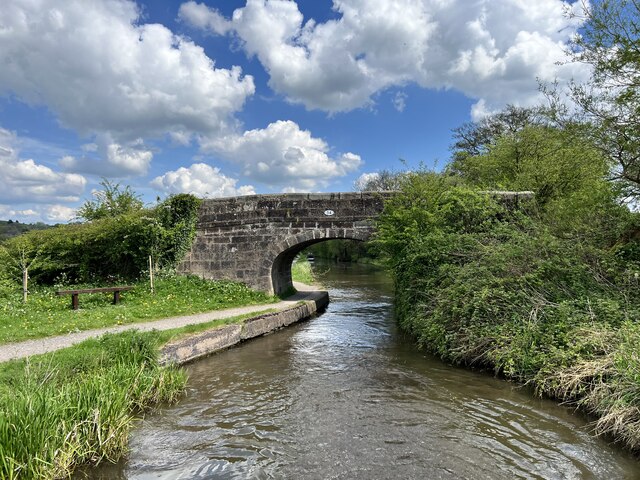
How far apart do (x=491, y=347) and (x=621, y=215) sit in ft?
13.1

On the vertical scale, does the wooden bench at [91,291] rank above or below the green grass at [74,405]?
above

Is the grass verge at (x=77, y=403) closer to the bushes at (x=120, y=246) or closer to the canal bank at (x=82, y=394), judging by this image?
the canal bank at (x=82, y=394)

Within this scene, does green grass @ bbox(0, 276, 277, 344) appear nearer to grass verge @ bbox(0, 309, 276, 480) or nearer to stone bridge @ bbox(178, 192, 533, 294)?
stone bridge @ bbox(178, 192, 533, 294)

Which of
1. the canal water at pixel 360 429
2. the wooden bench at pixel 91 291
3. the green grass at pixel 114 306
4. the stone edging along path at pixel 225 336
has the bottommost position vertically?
the canal water at pixel 360 429

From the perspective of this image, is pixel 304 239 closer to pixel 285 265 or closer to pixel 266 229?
pixel 266 229

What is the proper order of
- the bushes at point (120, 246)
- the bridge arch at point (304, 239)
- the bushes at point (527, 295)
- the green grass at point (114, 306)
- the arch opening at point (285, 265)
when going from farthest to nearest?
the bushes at point (120, 246)
the arch opening at point (285, 265)
the bridge arch at point (304, 239)
the green grass at point (114, 306)
the bushes at point (527, 295)

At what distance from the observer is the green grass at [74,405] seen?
3.38 m

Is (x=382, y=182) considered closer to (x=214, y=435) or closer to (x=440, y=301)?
(x=440, y=301)

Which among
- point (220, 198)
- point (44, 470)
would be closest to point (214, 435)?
point (44, 470)

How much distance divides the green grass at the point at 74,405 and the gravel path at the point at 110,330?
736mm

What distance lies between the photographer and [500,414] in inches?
198

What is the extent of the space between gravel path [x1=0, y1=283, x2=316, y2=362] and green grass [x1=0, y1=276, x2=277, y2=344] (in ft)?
1.08

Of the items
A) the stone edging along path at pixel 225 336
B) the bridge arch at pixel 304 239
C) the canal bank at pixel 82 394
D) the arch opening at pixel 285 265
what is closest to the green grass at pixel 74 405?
the canal bank at pixel 82 394

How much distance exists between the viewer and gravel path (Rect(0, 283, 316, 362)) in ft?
20.8
